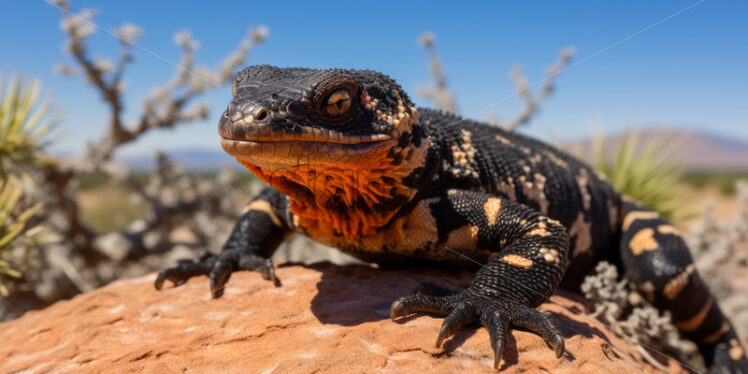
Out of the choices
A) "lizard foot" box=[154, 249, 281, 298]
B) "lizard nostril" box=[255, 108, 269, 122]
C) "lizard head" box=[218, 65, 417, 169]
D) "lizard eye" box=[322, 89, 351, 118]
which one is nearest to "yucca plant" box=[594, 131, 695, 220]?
"lizard head" box=[218, 65, 417, 169]

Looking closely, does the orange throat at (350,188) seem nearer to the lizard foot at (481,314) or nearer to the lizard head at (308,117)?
the lizard head at (308,117)

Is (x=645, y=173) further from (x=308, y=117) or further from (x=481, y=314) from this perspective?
(x=308, y=117)

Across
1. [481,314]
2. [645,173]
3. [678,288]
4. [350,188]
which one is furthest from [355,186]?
[645,173]

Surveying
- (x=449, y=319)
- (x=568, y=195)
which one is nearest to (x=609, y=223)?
→ (x=568, y=195)

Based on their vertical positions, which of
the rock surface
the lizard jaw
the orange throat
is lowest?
the rock surface

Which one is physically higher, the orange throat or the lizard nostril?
the lizard nostril

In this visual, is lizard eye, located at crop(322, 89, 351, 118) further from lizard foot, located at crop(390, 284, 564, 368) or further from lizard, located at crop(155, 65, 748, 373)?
lizard foot, located at crop(390, 284, 564, 368)
